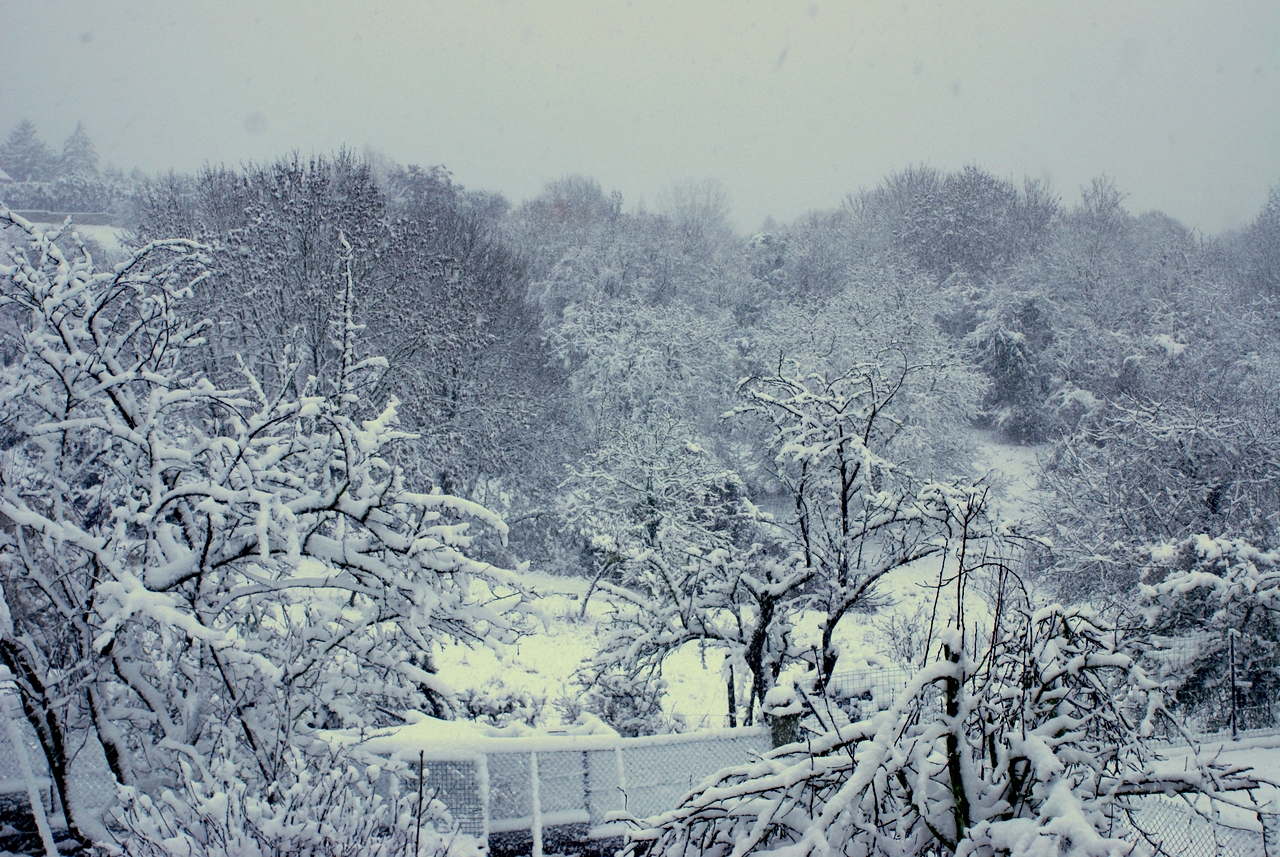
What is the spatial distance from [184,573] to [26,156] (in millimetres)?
65130

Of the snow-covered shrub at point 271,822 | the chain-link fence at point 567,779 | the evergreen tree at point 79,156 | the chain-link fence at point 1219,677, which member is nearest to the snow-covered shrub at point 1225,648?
the chain-link fence at point 1219,677

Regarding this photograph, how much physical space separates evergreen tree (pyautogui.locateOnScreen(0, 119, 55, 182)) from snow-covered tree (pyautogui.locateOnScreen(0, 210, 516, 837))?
196 feet

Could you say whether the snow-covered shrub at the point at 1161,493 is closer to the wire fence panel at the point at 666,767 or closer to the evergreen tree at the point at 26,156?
the wire fence panel at the point at 666,767

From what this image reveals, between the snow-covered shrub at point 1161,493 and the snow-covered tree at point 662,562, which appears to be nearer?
the snow-covered tree at point 662,562

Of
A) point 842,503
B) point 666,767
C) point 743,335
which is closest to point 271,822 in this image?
point 666,767

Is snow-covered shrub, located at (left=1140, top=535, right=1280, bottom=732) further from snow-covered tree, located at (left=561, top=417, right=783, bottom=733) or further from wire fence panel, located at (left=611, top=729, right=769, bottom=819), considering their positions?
wire fence panel, located at (left=611, top=729, right=769, bottom=819)

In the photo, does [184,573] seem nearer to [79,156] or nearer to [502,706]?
[502,706]

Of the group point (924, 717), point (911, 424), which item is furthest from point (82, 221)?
point (924, 717)

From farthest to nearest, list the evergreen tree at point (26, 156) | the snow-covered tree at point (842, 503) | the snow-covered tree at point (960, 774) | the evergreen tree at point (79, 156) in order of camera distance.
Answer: the evergreen tree at point (79, 156) < the evergreen tree at point (26, 156) < the snow-covered tree at point (842, 503) < the snow-covered tree at point (960, 774)

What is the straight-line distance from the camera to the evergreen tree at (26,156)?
169ft

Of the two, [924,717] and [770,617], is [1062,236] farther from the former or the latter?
[924,717]

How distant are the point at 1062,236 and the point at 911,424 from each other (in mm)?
16381

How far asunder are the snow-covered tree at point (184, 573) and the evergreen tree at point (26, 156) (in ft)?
196

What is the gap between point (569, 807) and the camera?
224 inches
